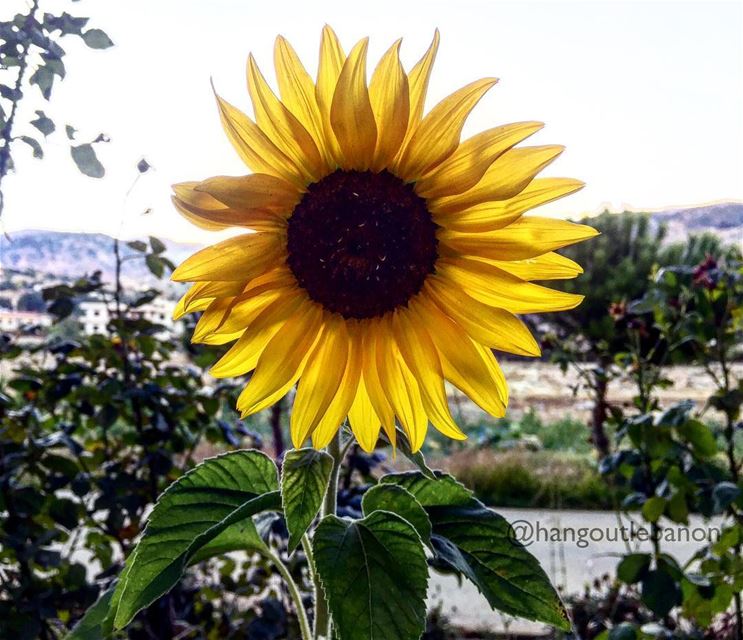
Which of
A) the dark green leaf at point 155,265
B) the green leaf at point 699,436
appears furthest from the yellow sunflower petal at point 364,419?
the green leaf at point 699,436

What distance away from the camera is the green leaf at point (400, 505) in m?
0.40

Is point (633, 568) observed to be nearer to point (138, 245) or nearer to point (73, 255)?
point (138, 245)

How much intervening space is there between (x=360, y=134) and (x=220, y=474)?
0.21m

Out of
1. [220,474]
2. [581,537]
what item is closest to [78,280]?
[220,474]

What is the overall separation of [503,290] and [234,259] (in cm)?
14

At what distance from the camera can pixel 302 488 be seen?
0.37 meters

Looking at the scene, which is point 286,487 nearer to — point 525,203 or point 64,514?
point 525,203

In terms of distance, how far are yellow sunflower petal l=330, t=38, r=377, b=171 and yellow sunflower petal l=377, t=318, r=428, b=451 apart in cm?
10

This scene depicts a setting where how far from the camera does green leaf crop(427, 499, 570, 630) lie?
1.28ft

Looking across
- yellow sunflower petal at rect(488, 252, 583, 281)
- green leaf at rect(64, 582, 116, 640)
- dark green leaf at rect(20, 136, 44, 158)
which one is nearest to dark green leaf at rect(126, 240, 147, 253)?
dark green leaf at rect(20, 136, 44, 158)

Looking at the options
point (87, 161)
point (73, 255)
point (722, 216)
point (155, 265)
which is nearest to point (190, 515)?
point (87, 161)

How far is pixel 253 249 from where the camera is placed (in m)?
0.38

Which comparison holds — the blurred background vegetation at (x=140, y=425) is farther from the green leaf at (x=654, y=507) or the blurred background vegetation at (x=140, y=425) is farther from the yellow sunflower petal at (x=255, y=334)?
the yellow sunflower petal at (x=255, y=334)

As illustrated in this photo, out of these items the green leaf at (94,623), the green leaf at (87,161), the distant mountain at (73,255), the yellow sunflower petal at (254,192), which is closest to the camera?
the yellow sunflower petal at (254,192)
